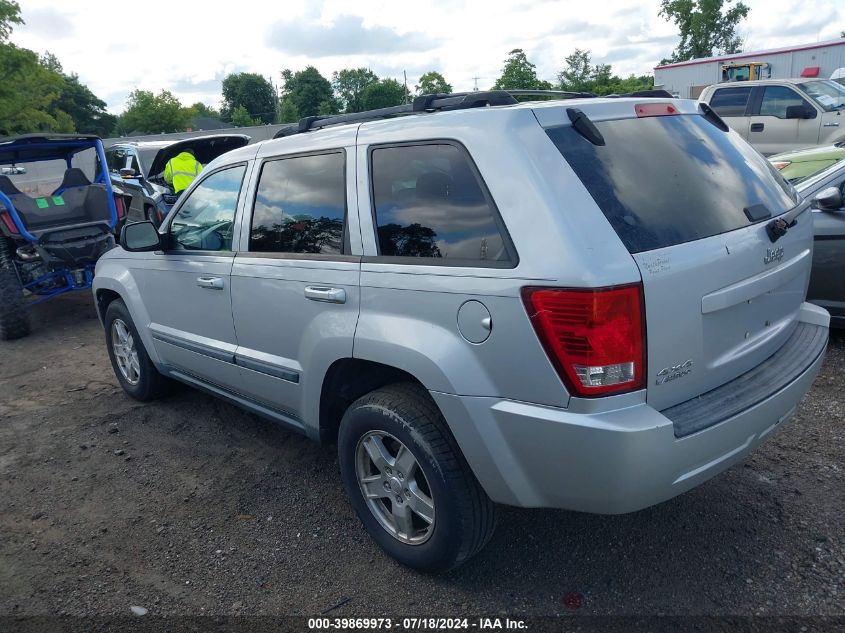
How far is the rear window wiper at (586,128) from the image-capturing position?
251cm

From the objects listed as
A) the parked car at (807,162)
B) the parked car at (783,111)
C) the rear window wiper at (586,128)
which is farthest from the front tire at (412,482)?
the parked car at (783,111)

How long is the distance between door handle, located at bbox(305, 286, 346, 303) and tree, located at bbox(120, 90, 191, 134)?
263 feet

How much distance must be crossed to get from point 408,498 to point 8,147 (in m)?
7.05

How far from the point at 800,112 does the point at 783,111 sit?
437mm

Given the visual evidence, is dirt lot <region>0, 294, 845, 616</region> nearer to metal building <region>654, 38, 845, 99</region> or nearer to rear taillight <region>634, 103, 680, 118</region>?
rear taillight <region>634, 103, 680, 118</region>

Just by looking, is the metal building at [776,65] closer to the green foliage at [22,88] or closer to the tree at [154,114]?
the green foliage at [22,88]

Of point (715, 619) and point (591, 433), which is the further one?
point (715, 619)

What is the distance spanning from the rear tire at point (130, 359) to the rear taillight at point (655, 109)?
143 inches

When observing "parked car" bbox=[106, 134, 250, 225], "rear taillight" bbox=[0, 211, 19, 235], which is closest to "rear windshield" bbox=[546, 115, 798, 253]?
"rear taillight" bbox=[0, 211, 19, 235]

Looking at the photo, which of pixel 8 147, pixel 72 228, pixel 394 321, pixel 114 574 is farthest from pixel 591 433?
pixel 8 147

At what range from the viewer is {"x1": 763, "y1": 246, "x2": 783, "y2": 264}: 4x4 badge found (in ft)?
8.83

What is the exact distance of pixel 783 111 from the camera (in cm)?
1221

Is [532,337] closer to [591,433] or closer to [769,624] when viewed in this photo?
[591,433]

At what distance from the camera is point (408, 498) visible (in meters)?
2.87
